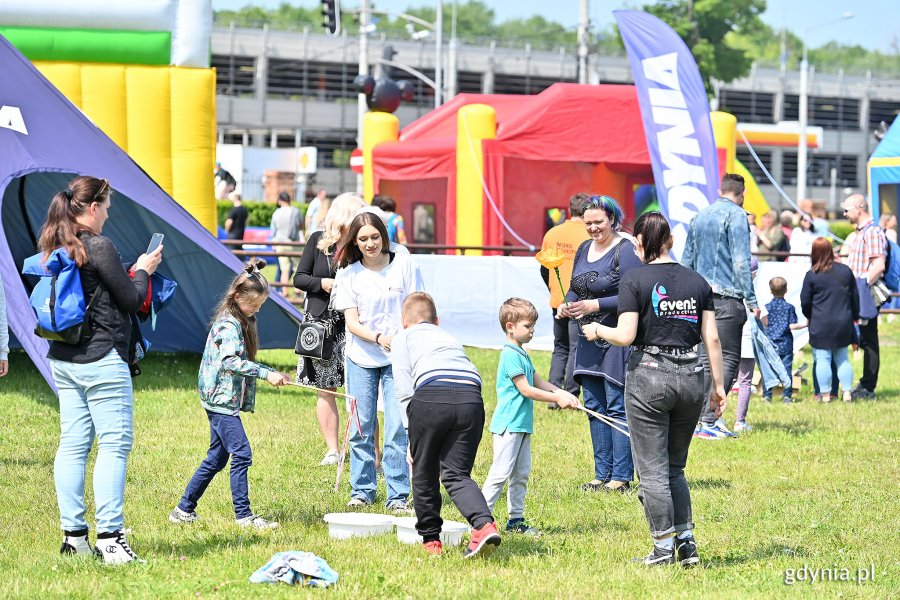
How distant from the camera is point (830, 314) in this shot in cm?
1222

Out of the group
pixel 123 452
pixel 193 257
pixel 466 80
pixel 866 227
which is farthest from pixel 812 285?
pixel 466 80

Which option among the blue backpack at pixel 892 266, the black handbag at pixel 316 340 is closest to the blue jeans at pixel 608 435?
the black handbag at pixel 316 340

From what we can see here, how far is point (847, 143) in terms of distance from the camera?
225 ft

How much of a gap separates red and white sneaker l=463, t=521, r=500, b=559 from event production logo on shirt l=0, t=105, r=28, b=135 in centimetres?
628

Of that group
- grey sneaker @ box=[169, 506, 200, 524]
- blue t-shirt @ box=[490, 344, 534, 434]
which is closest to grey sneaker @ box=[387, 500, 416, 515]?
blue t-shirt @ box=[490, 344, 534, 434]

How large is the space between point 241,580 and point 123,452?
0.79m

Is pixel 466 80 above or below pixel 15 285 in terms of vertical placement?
above

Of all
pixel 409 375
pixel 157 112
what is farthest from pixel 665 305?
pixel 157 112

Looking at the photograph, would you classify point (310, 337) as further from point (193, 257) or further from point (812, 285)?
point (812, 285)

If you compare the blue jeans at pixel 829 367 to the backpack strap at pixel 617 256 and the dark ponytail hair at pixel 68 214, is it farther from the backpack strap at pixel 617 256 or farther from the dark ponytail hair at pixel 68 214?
the dark ponytail hair at pixel 68 214

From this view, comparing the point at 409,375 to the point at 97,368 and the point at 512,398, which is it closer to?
the point at 512,398

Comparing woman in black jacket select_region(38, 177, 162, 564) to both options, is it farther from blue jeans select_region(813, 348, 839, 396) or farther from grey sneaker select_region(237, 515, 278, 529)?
blue jeans select_region(813, 348, 839, 396)

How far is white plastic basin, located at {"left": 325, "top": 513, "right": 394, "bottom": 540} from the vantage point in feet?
20.6

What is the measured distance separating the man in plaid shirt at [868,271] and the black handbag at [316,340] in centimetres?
Result: 662
